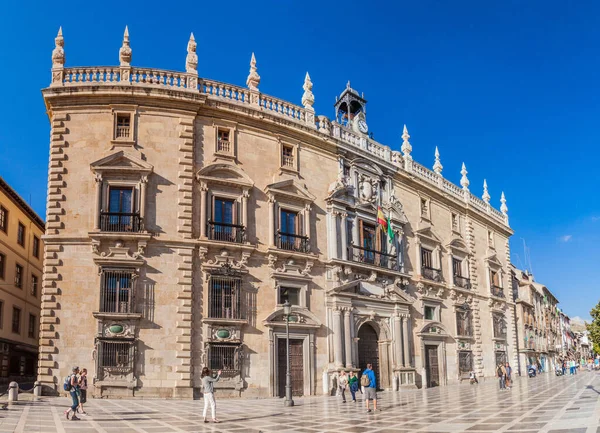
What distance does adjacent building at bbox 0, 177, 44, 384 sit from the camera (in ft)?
108

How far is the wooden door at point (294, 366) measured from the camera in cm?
2612

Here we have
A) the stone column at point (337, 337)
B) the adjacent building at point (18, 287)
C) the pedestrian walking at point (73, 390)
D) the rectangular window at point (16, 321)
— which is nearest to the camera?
the pedestrian walking at point (73, 390)

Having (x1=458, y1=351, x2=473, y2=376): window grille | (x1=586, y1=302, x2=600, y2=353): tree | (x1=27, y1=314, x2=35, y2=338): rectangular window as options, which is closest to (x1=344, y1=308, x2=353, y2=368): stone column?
(x1=458, y1=351, x2=473, y2=376): window grille

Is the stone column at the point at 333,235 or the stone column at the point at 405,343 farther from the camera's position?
the stone column at the point at 405,343

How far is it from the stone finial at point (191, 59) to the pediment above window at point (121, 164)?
5051mm

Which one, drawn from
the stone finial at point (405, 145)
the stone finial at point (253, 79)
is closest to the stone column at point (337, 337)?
the stone finial at point (253, 79)

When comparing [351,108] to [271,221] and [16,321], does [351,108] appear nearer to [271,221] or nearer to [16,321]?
[271,221]

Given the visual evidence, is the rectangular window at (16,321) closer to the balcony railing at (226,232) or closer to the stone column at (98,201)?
the stone column at (98,201)

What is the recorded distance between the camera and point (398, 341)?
1276 inches

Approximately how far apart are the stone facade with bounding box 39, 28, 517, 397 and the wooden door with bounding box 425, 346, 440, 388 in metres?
0.84

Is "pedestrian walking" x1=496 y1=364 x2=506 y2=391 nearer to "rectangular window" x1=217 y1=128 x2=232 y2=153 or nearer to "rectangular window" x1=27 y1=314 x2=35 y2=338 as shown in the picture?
"rectangular window" x1=217 y1=128 x2=232 y2=153

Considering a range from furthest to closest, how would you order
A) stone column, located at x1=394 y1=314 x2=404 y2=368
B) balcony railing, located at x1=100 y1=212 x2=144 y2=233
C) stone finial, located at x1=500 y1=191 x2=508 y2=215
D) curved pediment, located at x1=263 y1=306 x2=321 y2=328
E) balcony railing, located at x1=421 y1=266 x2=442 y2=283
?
1. stone finial, located at x1=500 y1=191 x2=508 y2=215
2. balcony railing, located at x1=421 y1=266 x2=442 y2=283
3. stone column, located at x1=394 y1=314 x2=404 y2=368
4. curved pediment, located at x1=263 y1=306 x2=321 y2=328
5. balcony railing, located at x1=100 y1=212 x2=144 y2=233

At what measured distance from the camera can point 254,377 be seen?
2520 cm

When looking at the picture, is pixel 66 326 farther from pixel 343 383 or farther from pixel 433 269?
pixel 433 269
